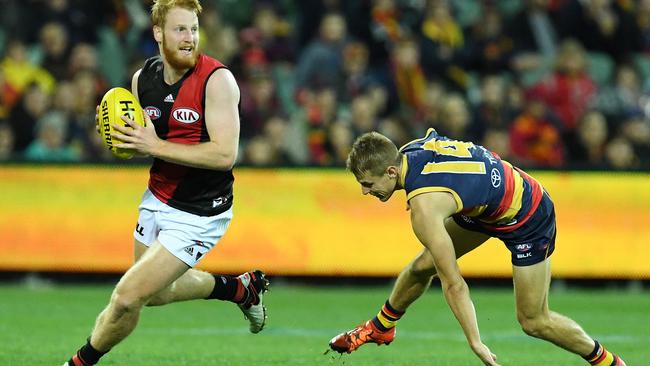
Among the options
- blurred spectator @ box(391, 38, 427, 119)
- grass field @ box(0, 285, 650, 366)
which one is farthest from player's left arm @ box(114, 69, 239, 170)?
blurred spectator @ box(391, 38, 427, 119)

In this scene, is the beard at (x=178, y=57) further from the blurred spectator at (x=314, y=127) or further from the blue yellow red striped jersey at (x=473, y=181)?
the blurred spectator at (x=314, y=127)

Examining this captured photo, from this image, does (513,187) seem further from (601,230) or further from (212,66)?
(601,230)

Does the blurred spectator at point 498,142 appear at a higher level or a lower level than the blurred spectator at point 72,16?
lower

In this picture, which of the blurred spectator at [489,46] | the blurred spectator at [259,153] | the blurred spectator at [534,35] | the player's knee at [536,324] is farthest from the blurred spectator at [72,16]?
the player's knee at [536,324]

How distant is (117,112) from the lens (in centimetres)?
692

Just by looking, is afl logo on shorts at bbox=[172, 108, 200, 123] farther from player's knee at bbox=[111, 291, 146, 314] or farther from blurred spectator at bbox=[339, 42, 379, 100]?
blurred spectator at bbox=[339, 42, 379, 100]

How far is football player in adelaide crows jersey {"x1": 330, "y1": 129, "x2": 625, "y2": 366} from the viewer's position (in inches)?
265

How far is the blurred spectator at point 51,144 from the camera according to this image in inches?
531

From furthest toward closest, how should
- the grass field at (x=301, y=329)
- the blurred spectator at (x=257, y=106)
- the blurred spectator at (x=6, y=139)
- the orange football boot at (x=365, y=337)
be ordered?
the blurred spectator at (x=257, y=106), the blurred spectator at (x=6, y=139), the grass field at (x=301, y=329), the orange football boot at (x=365, y=337)

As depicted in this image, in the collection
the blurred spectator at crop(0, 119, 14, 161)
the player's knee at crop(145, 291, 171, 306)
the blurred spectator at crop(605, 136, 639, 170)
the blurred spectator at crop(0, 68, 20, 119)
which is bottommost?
the blurred spectator at crop(0, 119, 14, 161)

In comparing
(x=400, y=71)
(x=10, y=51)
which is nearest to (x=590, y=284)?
(x=400, y=71)

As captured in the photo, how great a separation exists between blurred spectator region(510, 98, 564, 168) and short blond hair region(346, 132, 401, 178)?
24.3ft

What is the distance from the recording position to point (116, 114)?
691cm

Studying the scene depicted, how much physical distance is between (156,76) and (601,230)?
7.41m
